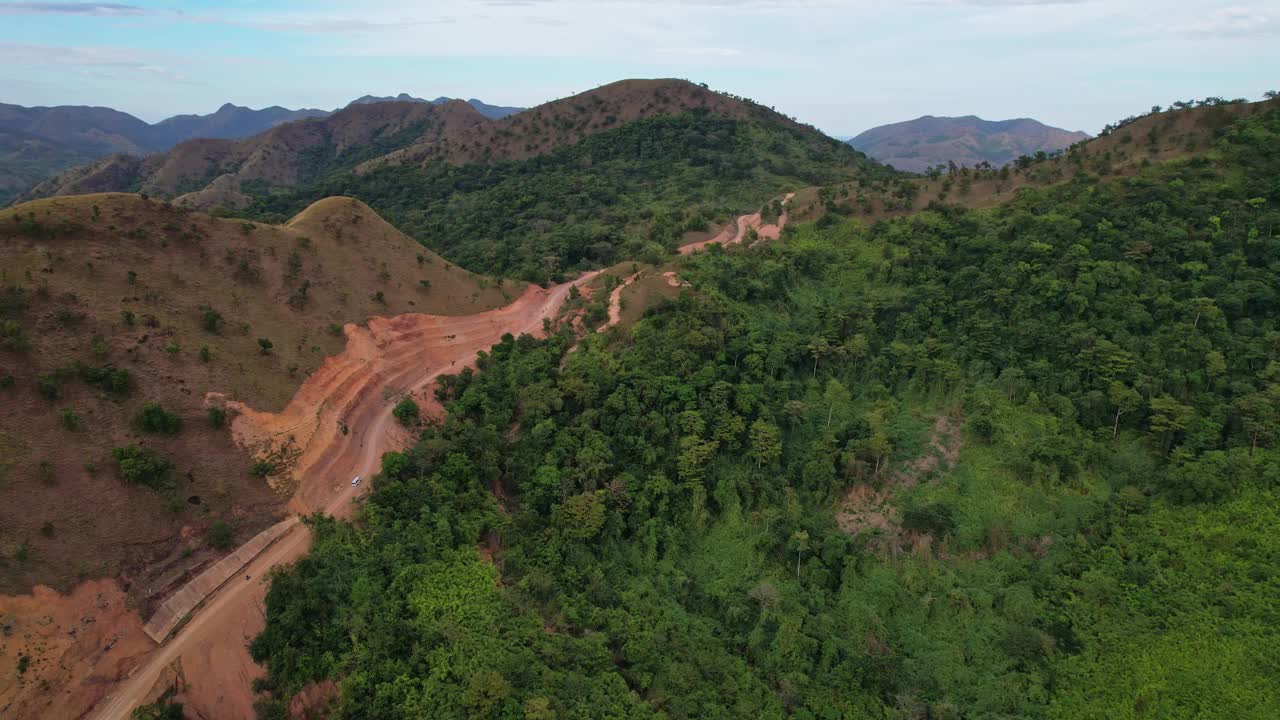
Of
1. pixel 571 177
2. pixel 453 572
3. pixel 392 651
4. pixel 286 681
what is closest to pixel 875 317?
pixel 453 572

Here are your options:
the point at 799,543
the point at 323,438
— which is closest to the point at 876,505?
the point at 799,543

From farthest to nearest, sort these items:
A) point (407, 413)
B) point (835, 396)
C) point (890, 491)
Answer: point (835, 396), point (407, 413), point (890, 491)

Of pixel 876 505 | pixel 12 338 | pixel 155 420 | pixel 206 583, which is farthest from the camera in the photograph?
pixel 876 505

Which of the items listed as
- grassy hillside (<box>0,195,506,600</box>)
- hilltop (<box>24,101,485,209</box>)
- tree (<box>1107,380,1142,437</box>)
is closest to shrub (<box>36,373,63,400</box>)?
grassy hillside (<box>0,195,506,600</box>)

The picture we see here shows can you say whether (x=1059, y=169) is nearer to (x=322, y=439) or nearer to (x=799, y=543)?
(x=799, y=543)

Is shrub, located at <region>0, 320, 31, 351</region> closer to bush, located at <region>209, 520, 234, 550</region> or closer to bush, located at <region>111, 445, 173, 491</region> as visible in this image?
bush, located at <region>111, 445, 173, 491</region>

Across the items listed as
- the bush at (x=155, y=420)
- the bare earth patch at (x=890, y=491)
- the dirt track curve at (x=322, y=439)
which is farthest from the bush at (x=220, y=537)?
the bare earth patch at (x=890, y=491)

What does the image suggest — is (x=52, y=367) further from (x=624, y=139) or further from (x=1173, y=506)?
(x=624, y=139)
